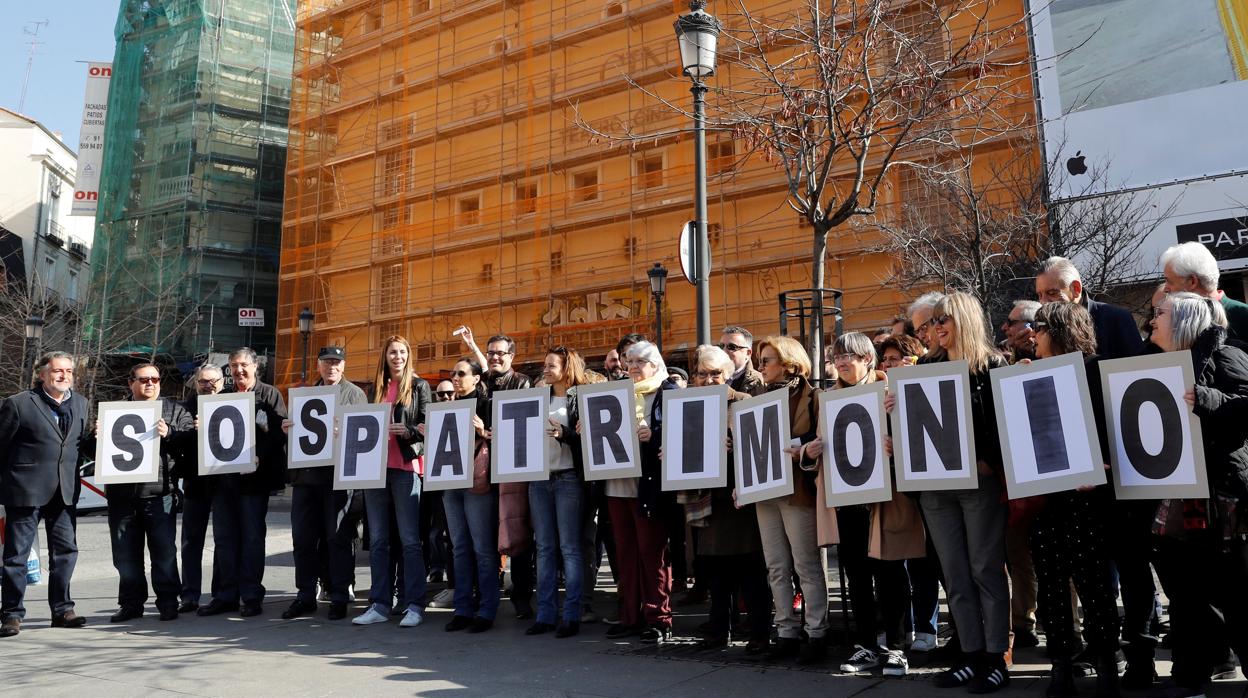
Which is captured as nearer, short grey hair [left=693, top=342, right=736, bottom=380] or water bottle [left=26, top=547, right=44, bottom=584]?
short grey hair [left=693, top=342, right=736, bottom=380]

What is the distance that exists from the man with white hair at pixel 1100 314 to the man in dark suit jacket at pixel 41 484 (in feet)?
24.1

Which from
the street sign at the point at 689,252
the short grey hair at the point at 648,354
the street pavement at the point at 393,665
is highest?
the street sign at the point at 689,252

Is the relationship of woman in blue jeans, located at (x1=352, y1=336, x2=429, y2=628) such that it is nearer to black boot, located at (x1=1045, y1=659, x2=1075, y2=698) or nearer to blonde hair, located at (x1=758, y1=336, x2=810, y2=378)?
blonde hair, located at (x1=758, y1=336, x2=810, y2=378)

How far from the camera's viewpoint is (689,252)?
9383 mm

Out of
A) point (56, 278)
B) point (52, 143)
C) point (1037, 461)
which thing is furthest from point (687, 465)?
point (52, 143)

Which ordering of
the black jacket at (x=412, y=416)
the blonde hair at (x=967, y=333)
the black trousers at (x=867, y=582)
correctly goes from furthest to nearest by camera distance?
the black jacket at (x=412, y=416), the black trousers at (x=867, y=582), the blonde hair at (x=967, y=333)

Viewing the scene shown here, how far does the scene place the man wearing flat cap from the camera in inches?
308

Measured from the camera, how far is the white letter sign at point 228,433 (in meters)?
8.01

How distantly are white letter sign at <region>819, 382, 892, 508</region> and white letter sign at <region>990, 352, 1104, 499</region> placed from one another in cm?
72

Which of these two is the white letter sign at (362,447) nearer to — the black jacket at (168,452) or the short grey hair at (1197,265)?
the black jacket at (168,452)

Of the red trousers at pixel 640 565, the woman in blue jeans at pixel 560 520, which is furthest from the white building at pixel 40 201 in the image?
the red trousers at pixel 640 565

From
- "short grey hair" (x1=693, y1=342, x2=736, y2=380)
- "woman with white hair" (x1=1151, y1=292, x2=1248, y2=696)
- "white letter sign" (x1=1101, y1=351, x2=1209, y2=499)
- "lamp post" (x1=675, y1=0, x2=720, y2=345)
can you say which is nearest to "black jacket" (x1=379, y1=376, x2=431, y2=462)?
"short grey hair" (x1=693, y1=342, x2=736, y2=380)

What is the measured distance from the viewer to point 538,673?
5652 millimetres

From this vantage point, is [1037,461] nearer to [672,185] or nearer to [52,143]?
[672,185]
